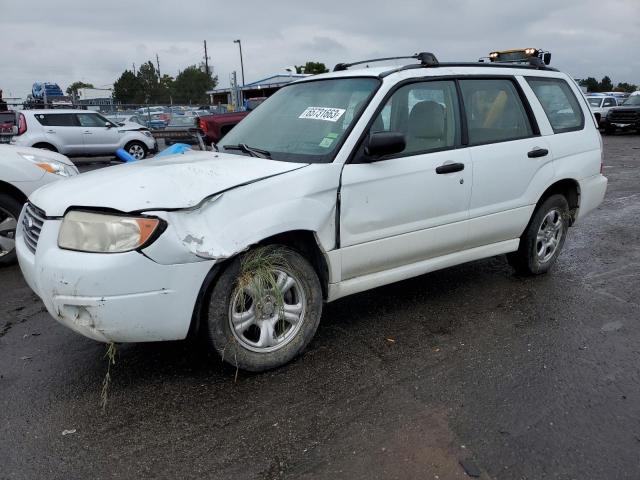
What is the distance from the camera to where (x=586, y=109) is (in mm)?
5277

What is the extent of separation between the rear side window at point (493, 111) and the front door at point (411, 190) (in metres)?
0.16

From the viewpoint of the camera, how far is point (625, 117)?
918 inches

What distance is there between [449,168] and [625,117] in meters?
23.1

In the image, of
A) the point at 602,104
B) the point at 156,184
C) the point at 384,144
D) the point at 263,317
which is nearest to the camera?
the point at 156,184

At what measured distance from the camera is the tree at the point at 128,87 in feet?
249

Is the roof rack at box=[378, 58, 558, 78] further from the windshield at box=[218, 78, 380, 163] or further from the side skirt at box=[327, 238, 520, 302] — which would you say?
the side skirt at box=[327, 238, 520, 302]

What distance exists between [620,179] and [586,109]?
717 centimetres

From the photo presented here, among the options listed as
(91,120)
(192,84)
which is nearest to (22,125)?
(91,120)

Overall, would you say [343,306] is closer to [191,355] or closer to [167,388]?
[191,355]

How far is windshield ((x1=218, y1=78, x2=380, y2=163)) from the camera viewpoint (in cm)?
Result: 365

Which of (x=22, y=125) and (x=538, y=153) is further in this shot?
(x=22, y=125)

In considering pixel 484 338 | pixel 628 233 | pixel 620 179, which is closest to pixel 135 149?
pixel 620 179

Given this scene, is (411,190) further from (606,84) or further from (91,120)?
(606,84)

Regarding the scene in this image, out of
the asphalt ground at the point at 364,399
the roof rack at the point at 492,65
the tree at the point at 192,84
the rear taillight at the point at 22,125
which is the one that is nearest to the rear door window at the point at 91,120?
the rear taillight at the point at 22,125
